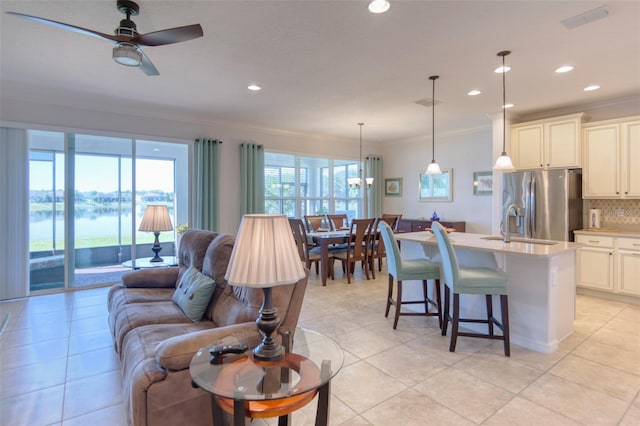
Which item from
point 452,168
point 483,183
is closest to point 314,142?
point 452,168

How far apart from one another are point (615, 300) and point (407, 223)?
379 centimetres

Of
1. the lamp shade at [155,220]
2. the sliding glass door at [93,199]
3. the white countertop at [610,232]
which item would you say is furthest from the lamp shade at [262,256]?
the white countertop at [610,232]

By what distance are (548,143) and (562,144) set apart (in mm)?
183

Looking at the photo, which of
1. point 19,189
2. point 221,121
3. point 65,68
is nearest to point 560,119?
point 221,121

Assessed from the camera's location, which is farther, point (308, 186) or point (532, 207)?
point (308, 186)

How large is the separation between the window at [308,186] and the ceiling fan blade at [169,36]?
4437 mm

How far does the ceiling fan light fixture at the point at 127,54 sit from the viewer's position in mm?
2309

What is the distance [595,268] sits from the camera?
4441mm

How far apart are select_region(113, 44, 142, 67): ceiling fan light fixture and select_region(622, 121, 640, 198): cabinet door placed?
19.0 feet

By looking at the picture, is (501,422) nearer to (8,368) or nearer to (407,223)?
(8,368)

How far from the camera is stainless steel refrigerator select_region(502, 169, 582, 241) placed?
4.60 meters

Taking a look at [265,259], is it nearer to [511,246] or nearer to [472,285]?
[472,285]

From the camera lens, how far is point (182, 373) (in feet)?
5.31

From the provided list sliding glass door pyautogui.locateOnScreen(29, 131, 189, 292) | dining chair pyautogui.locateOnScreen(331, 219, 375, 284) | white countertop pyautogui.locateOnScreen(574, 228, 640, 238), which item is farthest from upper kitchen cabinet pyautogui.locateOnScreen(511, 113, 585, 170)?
sliding glass door pyautogui.locateOnScreen(29, 131, 189, 292)
